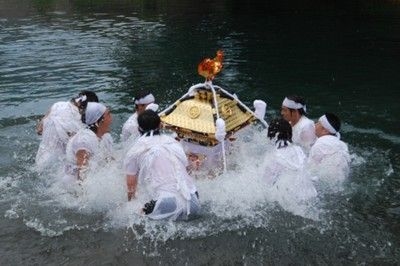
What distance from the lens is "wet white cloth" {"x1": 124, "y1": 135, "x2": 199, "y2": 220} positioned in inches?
263

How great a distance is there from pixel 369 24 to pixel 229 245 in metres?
22.6

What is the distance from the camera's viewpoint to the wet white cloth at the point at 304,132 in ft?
28.4

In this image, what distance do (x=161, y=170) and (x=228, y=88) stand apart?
8758 mm

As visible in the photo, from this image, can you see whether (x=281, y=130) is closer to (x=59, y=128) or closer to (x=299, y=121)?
(x=299, y=121)

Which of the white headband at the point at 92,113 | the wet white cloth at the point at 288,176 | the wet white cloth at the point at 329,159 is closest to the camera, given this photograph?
the wet white cloth at the point at 288,176

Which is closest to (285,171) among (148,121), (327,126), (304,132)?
(327,126)

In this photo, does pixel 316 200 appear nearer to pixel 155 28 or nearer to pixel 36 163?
pixel 36 163

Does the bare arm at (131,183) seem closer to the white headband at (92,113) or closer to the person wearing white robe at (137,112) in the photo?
the white headband at (92,113)

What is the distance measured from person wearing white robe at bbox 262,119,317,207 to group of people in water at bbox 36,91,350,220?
15mm

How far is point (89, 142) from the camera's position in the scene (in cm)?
727

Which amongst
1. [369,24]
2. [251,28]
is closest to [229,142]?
[251,28]

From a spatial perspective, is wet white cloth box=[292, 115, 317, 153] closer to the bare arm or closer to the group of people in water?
the group of people in water

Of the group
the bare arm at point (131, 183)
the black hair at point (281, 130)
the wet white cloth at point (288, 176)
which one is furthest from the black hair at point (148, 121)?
the wet white cloth at point (288, 176)

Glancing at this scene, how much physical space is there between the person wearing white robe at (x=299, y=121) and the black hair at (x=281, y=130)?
5.06ft
